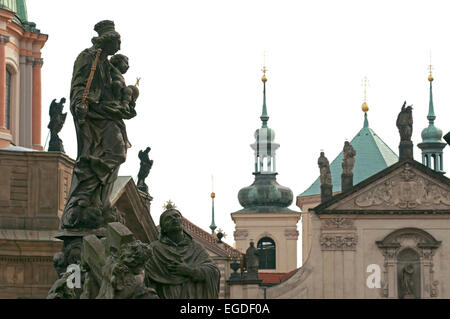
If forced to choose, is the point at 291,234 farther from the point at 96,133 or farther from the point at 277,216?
the point at 96,133

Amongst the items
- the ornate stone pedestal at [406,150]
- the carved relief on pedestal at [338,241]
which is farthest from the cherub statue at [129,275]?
the carved relief on pedestal at [338,241]

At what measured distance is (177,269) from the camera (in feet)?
35.7

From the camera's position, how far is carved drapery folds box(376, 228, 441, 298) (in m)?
58.7

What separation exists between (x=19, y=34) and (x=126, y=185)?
15.5 meters

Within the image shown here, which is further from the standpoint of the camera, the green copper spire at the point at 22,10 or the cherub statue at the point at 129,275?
the green copper spire at the point at 22,10

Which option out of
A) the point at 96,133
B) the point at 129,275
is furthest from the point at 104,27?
the point at 129,275

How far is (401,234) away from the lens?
59.0m

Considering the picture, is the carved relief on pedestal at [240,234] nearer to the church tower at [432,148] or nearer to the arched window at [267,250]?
the arched window at [267,250]

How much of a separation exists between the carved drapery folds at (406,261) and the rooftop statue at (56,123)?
29.1 metres

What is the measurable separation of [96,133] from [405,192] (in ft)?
153

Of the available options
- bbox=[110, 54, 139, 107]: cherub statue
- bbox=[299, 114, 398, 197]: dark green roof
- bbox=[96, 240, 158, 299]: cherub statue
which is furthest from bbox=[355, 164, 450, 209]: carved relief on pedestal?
bbox=[96, 240, 158, 299]: cherub statue

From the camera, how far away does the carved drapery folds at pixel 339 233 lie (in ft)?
194

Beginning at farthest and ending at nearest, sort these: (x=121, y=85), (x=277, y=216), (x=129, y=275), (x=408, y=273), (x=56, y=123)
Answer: (x=277, y=216)
(x=408, y=273)
(x=56, y=123)
(x=121, y=85)
(x=129, y=275)

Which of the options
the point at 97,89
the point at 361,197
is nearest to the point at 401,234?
the point at 361,197
